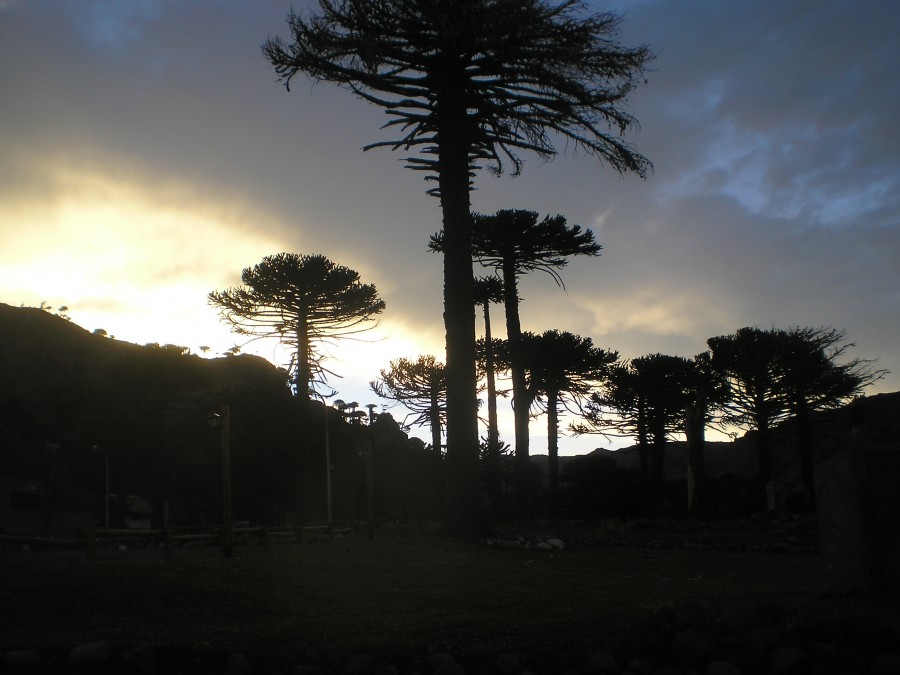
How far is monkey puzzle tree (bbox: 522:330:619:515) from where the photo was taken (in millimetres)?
31219

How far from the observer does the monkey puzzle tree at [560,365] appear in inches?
1229

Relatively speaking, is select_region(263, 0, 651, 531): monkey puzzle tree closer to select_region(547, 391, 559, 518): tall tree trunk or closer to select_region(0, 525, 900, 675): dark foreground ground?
select_region(0, 525, 900, 675): dark foreground ground

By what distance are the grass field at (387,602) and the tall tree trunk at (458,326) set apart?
3441mm

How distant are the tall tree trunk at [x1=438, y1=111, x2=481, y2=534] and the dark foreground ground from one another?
13.6ft

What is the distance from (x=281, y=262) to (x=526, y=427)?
1312 centimetres

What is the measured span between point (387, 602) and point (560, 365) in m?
24.1

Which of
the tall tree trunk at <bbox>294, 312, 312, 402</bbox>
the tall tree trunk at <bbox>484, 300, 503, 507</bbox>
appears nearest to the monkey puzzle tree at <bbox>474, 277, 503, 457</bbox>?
the tall tree trunk at <bbox>484, 300, 503, 507</bbox>

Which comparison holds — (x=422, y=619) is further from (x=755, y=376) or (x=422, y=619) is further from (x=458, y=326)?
(x=755, y=376)

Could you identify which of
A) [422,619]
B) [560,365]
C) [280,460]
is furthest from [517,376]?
[422,619]

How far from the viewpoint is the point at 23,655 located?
5973mm

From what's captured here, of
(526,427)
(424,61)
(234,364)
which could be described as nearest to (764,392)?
(526,427)

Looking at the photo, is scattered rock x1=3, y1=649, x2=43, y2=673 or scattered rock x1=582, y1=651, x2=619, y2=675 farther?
scattered rock x1=3, y1=649, x2=43, y2=673

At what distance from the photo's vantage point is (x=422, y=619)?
6.91 m

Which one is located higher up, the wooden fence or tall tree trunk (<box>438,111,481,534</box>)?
tall tree trunk (<box>438,111,481,534</box>)
